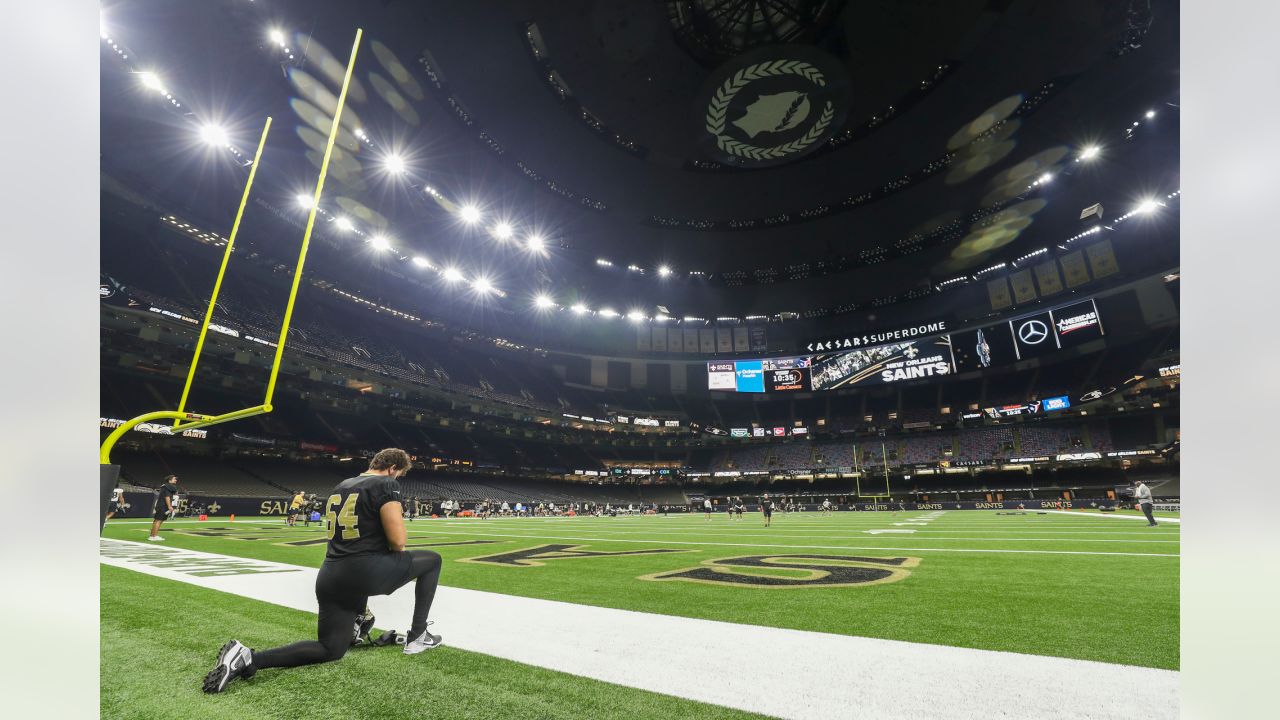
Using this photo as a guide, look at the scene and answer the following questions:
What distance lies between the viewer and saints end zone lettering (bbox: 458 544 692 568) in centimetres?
859

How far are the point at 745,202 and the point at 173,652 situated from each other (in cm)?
670

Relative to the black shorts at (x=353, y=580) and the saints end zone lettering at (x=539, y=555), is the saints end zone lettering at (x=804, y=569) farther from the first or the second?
the black shorts at (x=353, y=580)

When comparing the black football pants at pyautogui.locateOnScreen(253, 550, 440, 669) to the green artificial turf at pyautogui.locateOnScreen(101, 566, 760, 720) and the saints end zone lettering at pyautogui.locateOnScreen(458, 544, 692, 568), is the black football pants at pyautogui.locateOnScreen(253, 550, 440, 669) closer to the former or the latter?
the green artificial turf at pyautogui.locateOnScreen(101, 566, 760, 720)

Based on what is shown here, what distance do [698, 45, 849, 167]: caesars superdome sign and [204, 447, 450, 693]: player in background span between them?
15.2ft

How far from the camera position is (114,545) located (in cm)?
1055

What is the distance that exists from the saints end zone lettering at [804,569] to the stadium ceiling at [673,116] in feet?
14.8

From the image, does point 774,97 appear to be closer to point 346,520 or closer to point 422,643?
point 346,520

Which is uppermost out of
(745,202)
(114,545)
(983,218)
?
(983,218)

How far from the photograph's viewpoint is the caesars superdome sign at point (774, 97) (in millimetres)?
5551

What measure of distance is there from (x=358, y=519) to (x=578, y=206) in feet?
33.8

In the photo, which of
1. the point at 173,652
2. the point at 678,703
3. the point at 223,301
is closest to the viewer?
the point at 678,703

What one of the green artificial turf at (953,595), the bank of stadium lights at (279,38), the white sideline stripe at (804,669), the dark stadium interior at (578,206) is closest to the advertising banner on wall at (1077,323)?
the dark stadium interior at (578,206)

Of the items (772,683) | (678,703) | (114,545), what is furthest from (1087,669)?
(114,545)
